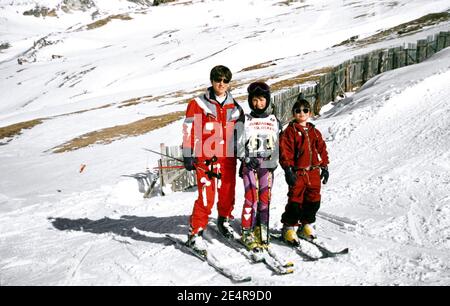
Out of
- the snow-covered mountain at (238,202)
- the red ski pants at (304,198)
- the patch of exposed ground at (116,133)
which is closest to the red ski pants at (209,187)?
the snow-covered mountain at (238,202)

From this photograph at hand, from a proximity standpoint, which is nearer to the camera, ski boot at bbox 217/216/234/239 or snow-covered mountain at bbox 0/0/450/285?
snow-covered mountain at bbox 0/0/450/285

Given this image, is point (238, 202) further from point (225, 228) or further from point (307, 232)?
point (307, 232)

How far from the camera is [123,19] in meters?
100

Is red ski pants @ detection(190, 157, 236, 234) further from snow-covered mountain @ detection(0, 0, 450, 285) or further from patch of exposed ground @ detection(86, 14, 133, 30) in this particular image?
patch of exposed ground @ detection(86, 14, 133, 30)

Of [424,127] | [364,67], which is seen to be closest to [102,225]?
[424,127]

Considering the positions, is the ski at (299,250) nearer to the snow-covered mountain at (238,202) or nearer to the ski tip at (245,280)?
the snow-covered mountain at (238,202)

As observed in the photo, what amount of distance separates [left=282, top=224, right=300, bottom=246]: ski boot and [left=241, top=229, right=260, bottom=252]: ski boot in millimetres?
448

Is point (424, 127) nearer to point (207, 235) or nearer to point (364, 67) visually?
point (207, 235)

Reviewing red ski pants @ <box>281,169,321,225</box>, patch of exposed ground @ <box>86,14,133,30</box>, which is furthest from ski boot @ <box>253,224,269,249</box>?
patch of exposed ground @ <box>86,14,133,30</box>

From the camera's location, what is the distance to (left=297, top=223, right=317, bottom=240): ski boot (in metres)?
5.16

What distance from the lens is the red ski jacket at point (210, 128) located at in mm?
4816

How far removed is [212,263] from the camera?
182 inches

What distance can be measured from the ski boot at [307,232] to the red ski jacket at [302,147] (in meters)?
0.92

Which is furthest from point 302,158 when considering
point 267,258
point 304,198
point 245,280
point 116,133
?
point 116,133
